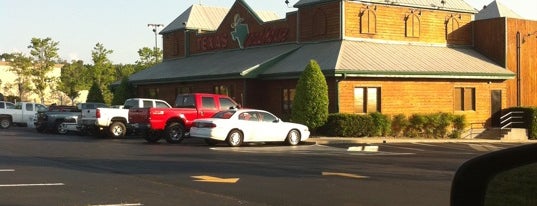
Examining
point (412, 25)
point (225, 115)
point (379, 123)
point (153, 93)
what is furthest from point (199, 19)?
point (225, 115)

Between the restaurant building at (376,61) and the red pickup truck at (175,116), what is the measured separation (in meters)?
5.68

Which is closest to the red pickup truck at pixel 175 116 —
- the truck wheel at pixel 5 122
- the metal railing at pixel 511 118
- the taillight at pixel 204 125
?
the taillight at pixel 204 125

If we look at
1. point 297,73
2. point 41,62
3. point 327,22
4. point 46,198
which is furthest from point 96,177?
point 41,62

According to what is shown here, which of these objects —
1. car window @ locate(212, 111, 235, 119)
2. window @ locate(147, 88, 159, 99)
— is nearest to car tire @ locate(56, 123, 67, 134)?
window @ locate(147, 88, 159, 99)

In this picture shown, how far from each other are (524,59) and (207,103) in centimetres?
1930

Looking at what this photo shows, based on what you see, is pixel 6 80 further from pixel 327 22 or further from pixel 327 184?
pixel 327 184

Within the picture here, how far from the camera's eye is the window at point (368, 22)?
3225 cm

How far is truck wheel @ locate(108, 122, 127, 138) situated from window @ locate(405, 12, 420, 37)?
50.5 ft

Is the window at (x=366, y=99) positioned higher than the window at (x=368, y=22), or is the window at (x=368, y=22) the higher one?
the window at (x=368, y=22)

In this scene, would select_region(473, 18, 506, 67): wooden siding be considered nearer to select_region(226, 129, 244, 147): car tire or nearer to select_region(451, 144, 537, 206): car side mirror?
select_region(226, 129, 244, 147): car tire

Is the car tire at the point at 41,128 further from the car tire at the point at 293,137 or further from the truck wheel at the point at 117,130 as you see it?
the car tire at the point at 293,137

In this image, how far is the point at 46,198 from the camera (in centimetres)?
945

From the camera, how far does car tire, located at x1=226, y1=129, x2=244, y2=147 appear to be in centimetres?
2195

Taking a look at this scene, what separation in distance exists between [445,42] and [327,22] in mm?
7202
